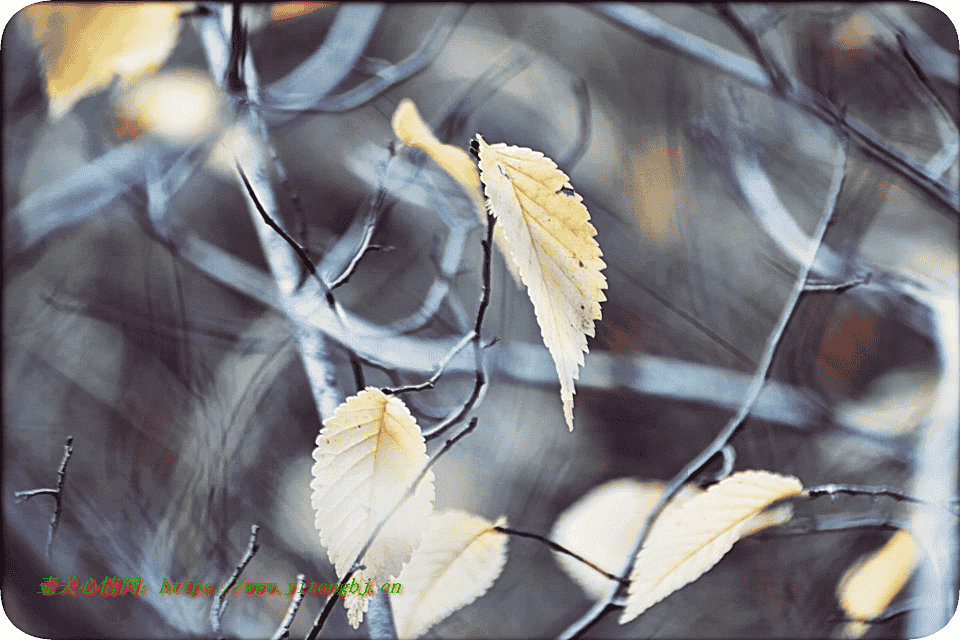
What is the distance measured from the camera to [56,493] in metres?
0.32

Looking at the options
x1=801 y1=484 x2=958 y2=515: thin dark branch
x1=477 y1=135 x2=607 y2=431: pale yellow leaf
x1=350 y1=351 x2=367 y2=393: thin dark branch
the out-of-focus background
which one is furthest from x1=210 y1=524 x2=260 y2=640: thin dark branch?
x1=801 y1=484 x2=958 y2=515: thin dark branch

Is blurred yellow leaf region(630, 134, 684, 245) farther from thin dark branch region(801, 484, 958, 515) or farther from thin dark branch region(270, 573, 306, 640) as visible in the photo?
thin dark branch region(270, 573, 306, 640)

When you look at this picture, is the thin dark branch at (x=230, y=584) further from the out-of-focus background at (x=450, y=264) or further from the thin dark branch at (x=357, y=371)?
the thin dark branch at (x=357, y=371)

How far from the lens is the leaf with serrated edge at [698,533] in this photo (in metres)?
0.32

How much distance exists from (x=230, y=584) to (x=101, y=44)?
1.11 ft

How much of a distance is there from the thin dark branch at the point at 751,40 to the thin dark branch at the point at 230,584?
1.38ft

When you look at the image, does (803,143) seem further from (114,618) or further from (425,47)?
(114,618)

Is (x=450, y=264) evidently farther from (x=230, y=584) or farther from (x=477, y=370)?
(x=230, y=584)

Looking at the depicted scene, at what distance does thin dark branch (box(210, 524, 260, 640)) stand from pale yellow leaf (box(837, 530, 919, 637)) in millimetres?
369

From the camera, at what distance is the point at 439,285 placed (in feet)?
1.02

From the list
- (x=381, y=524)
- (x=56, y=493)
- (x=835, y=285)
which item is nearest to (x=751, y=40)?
(x=835, y=285)

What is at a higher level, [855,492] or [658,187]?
[658,187]

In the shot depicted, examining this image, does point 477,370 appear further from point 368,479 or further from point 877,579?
point 877,579

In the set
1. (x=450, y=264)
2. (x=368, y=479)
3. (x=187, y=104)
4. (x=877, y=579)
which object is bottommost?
(x=877, y=579)
